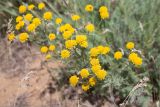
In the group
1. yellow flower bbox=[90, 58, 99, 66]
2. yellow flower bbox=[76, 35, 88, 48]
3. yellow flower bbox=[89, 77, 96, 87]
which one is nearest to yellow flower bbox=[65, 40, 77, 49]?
yellow flower bbox=[76, 35, 88, 48]

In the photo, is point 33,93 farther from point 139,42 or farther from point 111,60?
point 139,42

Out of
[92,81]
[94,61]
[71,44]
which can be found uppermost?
[71,44]

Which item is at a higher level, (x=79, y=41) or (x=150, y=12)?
(x=150, y=12)

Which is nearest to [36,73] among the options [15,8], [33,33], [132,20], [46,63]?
[46,63]

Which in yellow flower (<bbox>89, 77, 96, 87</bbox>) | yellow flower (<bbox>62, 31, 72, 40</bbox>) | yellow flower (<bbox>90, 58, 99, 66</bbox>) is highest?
yellow flower (<bbox>62, 31, 72, 40</bbox>)

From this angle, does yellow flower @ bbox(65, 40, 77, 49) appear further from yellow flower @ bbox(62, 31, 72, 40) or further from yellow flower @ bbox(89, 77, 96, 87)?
yellow flower @ bbox(89, 77, 96, 87)

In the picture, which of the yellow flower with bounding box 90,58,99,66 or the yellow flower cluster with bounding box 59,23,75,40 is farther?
the yellow flower cluster with bounding box 59,23,75,40

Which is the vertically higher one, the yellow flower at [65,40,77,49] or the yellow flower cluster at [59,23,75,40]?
the yellow flower cluster at [59,23,75,40]

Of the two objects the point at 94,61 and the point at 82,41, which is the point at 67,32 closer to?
the point at 82,41

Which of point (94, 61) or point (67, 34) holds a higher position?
point (67, 34)

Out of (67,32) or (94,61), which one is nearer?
(94,61)

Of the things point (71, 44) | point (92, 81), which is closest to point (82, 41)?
point (71, 44)
